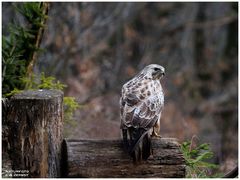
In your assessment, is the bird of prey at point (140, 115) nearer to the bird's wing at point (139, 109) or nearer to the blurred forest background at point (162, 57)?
the bird's wing at point (139, 109)

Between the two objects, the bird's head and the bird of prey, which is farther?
the bird's head

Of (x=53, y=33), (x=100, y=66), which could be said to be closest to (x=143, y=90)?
(x=53, y=33)

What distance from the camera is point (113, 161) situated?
24.6 ft

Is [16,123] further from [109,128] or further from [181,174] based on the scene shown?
[109,128]

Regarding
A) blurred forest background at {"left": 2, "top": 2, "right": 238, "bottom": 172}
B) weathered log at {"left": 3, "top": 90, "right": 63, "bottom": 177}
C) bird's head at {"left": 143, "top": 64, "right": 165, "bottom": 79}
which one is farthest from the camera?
blurred forest background at {"left": 2, "top": 2, "right": 238, "bottom": 172}

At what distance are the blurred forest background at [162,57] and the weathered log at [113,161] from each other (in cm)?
366

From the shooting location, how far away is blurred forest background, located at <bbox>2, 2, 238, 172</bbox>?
14.2 m

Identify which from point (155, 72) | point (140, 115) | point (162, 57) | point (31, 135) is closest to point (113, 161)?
point (140, 115)

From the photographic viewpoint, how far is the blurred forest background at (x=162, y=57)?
1419 cm

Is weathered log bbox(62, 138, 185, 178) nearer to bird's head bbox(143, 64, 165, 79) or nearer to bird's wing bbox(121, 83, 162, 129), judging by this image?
bird's wing bbox(121, 83, 162, 129)

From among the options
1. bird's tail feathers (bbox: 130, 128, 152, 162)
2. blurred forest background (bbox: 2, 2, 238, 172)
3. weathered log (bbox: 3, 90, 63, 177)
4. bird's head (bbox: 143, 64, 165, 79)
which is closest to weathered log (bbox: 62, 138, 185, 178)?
bird's tail feathers (bbox: 130, 128, 152, 162)

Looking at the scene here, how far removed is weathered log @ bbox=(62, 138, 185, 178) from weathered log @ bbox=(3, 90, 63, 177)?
0.75ft

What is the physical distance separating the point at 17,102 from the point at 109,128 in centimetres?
325

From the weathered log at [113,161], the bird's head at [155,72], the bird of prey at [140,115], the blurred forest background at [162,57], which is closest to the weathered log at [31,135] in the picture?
the weathered log at [113,161]
